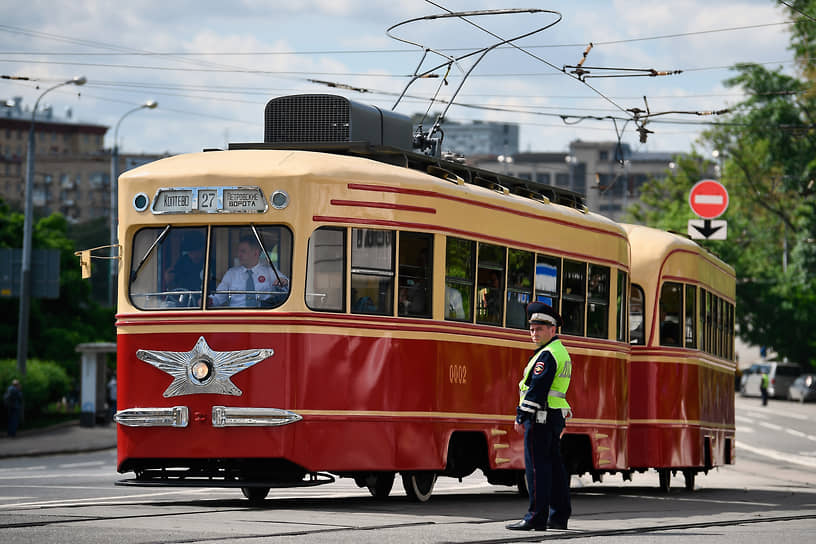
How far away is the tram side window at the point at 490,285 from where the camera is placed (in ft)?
52.3

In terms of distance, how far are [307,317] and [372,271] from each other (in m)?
0.84

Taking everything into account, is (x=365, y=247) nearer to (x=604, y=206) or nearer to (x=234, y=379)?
(x=234, y=379)

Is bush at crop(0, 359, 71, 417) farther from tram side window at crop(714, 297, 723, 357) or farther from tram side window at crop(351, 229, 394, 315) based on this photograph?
tram side window at crop(351, 229, 394, 315)

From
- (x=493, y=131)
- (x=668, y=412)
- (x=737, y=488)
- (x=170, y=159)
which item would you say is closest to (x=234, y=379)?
(x=170, y=159)

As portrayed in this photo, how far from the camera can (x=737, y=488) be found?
24.0 metres

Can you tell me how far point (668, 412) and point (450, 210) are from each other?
6.61 meters

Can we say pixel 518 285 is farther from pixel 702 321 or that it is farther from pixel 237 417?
pixel 702 321

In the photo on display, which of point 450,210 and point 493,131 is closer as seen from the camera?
point 450,210

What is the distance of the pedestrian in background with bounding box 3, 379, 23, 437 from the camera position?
39469 millimetres

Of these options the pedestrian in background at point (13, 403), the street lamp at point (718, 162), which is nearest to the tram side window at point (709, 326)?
the pedestrian in background at point (13, 403)

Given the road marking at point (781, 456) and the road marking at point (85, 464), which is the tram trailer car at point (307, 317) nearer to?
the road marking at point (85, 464)

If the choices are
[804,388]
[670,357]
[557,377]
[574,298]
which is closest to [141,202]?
[557,377]

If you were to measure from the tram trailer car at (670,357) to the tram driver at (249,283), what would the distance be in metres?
7.61

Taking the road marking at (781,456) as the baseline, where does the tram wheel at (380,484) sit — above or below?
above
